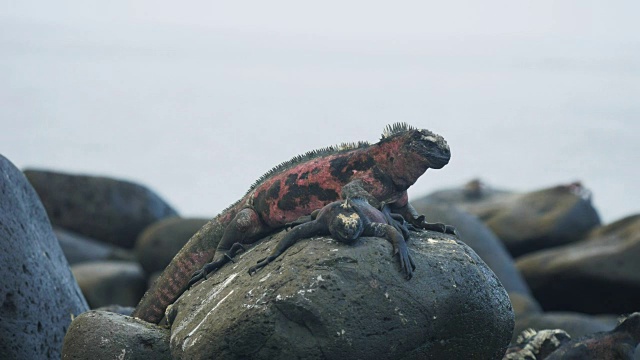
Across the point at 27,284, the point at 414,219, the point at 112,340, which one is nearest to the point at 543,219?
the point at 414,219

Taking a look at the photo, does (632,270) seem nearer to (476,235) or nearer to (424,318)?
(476,235)

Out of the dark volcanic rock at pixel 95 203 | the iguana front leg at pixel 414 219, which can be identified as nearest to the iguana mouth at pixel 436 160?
the iguana front leg at pixel 414 219

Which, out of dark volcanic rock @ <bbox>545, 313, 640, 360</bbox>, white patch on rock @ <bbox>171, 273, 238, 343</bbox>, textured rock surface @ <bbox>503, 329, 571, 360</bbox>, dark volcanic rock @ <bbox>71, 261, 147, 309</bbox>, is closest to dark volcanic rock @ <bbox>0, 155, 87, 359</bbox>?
white patch on rock @ <bbox>171, 273, 238, 343</bbox>

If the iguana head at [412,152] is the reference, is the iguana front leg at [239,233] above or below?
below

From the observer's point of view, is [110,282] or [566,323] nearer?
[566,323]

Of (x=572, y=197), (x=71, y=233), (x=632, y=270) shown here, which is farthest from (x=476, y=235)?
(x=71, y=233)

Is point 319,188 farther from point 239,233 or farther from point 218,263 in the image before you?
point 218,263

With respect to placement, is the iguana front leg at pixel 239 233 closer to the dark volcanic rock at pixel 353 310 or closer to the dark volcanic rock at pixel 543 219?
the dark volcanic rock at pixel 353 310
